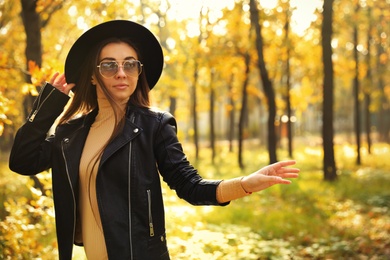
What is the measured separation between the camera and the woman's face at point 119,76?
2.59m

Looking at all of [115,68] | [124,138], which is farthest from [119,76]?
[124,138]

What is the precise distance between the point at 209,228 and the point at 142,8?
17.6ft

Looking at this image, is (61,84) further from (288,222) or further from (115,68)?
(288,222)

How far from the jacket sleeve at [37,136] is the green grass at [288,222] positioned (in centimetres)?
233

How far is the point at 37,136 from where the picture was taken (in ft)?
8.52

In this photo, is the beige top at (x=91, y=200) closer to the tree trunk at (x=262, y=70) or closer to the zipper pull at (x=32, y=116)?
the zipper pull at (x=32, y=116)

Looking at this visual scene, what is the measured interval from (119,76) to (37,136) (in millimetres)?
580

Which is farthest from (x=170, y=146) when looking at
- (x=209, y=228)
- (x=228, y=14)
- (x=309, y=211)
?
(x=228, y=14)

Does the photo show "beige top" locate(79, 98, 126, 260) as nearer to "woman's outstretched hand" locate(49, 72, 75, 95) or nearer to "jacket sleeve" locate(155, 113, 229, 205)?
"jacket sleeve" locate(155, 113, 229, 205)

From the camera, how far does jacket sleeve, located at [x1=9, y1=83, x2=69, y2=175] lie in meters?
2.58

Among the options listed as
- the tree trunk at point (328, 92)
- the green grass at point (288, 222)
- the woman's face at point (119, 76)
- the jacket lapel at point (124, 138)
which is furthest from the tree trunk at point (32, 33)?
the tree trunk at point (328, 92)

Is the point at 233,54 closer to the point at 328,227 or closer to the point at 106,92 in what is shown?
the point at 328,227

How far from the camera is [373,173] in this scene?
15086 millimetres

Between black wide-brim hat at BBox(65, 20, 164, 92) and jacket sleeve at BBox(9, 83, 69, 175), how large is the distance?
0.67 ft
